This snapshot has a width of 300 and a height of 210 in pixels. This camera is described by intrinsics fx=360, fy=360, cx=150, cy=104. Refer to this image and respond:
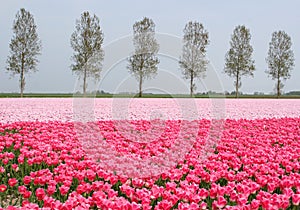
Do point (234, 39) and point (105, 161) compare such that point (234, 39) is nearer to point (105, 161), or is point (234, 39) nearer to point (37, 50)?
point (37, 50)

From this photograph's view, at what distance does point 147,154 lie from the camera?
5668 mm

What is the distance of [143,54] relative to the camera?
24.8 meters

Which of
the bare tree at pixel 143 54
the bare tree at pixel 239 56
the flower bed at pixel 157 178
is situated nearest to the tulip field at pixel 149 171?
the flower bed at pixel 157 178

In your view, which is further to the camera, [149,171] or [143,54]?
[143,54]

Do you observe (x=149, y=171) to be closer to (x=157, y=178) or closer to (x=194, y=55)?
(x=157, y=178)

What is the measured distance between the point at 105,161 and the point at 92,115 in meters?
7.53

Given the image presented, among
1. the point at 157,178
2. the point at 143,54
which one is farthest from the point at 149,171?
the point at 143,54

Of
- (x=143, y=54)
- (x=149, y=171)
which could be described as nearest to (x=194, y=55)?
(x=143, y=54)

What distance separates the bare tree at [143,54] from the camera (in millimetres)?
18078

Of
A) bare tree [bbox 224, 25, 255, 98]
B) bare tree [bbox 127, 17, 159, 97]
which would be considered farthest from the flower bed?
bare tree [bbox 224, 25, 255, 98]

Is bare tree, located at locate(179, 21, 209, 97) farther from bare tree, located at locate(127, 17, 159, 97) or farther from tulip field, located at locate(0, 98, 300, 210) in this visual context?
tulip field, located at locate(0, 98, 300, 210)

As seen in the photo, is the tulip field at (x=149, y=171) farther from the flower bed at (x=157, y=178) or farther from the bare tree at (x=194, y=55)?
the bare tree at (x=194, y=55)

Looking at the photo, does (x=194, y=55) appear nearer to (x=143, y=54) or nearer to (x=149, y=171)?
(x=143, y=54)

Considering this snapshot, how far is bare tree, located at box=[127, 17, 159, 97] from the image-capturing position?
18078 millimetres
